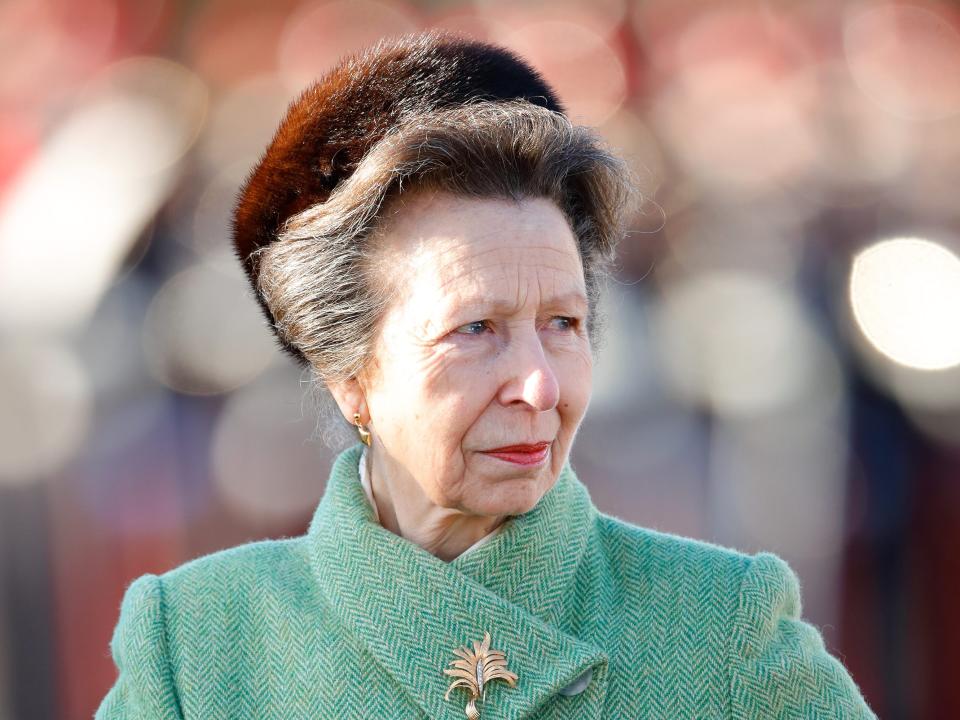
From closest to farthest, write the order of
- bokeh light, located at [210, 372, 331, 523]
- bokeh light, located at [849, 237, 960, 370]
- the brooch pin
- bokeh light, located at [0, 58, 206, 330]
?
1. the brooch pin
2. bokeh light, located at [0, 58, 206, 330]
3. bokeh light, located at [849, 237, 960, 370]
4. bokeh light, located at [210, 372, 331, 523]

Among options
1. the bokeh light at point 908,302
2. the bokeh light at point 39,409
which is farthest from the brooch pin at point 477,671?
the bokeh light at point 908,302

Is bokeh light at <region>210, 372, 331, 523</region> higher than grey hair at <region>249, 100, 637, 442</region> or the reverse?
the reverse

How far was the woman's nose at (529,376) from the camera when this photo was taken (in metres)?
2.11

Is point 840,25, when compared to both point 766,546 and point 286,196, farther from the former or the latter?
point 286,196

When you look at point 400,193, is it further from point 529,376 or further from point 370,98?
point 529,376

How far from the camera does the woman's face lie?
2145 mm

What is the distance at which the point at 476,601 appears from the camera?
7.09 ft

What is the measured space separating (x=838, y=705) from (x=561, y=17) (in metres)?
3.38

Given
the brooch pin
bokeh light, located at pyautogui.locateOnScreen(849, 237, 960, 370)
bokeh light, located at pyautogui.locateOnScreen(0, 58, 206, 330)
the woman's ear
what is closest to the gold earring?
the woman's ear

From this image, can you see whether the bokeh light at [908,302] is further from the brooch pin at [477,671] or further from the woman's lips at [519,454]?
the brooch pin at [477,671]

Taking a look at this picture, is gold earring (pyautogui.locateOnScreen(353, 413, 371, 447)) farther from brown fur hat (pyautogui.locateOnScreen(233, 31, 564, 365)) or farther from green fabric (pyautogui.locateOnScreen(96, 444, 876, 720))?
brown fur hat (pyautogui.locateOnScreen(233, 31, 564, 365))

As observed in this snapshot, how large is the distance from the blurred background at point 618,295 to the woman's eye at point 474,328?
8.12ft

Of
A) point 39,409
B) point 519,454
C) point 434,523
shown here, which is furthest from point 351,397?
point 39,409

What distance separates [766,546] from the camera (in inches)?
188
